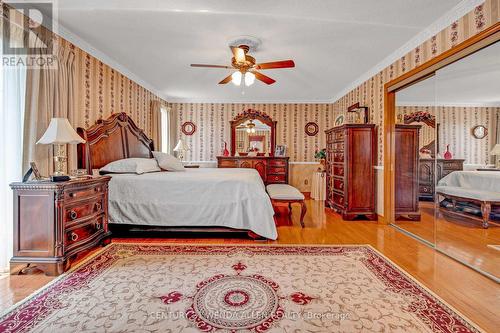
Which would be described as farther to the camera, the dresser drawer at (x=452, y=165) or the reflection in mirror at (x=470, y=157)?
the dresser drawer at (x=452, y=165)

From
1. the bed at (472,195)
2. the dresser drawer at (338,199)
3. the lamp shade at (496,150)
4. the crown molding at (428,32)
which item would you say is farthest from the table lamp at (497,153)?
the dresser drawer at (338,199)

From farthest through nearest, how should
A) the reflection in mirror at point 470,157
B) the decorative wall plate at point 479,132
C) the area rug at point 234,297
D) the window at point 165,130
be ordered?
the window at point 165,130
the decorative wall plate at point 479,132
the reflection in mirror at point 470,157
the area rug at point 234,297

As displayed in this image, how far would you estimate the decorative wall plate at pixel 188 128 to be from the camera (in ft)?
21.8

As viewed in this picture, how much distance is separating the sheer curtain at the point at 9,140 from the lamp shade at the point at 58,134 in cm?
28

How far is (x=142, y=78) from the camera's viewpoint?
16.0 ft

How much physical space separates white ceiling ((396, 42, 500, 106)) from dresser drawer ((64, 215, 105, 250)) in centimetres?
431

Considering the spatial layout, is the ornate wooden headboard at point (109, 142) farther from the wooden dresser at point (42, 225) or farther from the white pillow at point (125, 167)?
the wooden dresser at point (42, 225)

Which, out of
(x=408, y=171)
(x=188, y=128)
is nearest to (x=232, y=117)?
(x=188, y=128)

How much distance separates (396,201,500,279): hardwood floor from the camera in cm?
248

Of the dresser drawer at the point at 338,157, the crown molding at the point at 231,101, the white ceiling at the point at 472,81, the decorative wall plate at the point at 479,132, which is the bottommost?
the dresser drawer at the point at 338,157

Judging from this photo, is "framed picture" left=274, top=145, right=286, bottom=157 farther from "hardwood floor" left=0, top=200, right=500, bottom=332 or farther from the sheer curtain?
the sheer curtain

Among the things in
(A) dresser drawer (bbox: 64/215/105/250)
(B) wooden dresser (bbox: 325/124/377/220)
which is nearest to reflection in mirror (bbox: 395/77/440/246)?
(B) wooden dresser (bbox: 325/124/377/220)

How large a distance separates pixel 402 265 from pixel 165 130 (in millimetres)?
5550

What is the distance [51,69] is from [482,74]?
4711 millimetres
